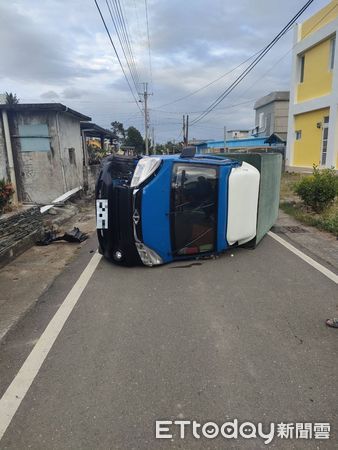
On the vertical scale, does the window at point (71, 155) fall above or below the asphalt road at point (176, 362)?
above

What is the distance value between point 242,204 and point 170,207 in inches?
55.4

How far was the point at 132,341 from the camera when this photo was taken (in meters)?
3.38

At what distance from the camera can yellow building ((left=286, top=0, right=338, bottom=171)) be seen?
1816cm

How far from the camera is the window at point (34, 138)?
1210cm

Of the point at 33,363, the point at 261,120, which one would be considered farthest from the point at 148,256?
the point at 261,120

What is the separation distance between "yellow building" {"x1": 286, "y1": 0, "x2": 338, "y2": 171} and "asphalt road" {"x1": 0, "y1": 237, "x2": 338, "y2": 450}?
658 inches

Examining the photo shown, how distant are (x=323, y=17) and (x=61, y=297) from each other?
2175 cm

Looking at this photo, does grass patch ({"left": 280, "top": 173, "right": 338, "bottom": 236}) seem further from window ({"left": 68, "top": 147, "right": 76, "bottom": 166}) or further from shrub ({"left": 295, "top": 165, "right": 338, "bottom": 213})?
window ({"left": 68, "top": 147, "right": 76, "bottom": 166})

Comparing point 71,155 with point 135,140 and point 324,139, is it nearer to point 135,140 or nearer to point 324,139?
point 324,139

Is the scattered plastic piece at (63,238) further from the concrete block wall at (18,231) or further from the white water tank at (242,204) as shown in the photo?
the white water tank at (242,204)

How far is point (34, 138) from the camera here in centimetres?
1216

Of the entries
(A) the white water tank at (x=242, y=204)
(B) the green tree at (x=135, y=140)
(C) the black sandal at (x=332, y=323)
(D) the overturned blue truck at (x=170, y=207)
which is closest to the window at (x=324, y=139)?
(A) the white water tank at (x=242, y=204)

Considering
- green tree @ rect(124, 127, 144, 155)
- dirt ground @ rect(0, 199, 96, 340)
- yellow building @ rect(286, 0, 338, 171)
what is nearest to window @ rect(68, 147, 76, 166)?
dirt ground @ rect(0, 199, 96, 340)

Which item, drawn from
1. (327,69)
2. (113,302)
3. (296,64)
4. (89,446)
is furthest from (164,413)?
(296,64)
